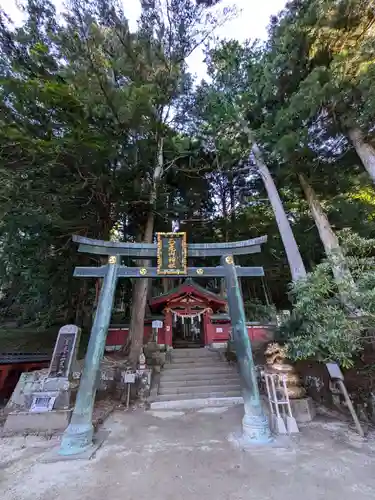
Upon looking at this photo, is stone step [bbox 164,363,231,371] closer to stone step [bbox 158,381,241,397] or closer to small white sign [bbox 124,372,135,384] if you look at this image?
stone step [bbox 158,381,241,397]

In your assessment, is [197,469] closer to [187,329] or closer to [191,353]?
[191,353]

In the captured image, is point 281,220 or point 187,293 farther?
point 187,293

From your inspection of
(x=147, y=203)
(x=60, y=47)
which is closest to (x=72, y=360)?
(x=147, y=203)

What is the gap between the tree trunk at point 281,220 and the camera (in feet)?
25.6

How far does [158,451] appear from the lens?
4039 mm

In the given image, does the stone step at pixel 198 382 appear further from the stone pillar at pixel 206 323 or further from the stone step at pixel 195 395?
the stone pillar at pixel 206 323

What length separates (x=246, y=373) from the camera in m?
4.71

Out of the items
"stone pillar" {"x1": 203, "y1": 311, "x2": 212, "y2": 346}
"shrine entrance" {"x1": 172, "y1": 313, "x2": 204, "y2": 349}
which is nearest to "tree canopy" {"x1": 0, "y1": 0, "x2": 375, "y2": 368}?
"stone pillar" {"x1": 203, "y1": 311, "x2": 212, "y2": 346}

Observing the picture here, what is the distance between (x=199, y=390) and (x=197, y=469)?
16.1ft

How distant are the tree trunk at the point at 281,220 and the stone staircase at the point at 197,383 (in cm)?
413

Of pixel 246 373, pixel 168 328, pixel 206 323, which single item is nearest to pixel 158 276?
pixel 246 373

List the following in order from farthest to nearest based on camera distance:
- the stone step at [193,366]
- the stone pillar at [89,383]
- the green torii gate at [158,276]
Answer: the stone step at [193,366]
the green torii gate at [158,276]
the stone pillar at [89,383]

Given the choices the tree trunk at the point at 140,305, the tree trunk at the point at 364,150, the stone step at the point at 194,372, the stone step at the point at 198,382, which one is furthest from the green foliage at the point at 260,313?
the tree trunk at the point at 364,150

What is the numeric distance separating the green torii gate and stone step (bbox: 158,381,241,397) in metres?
3.73
